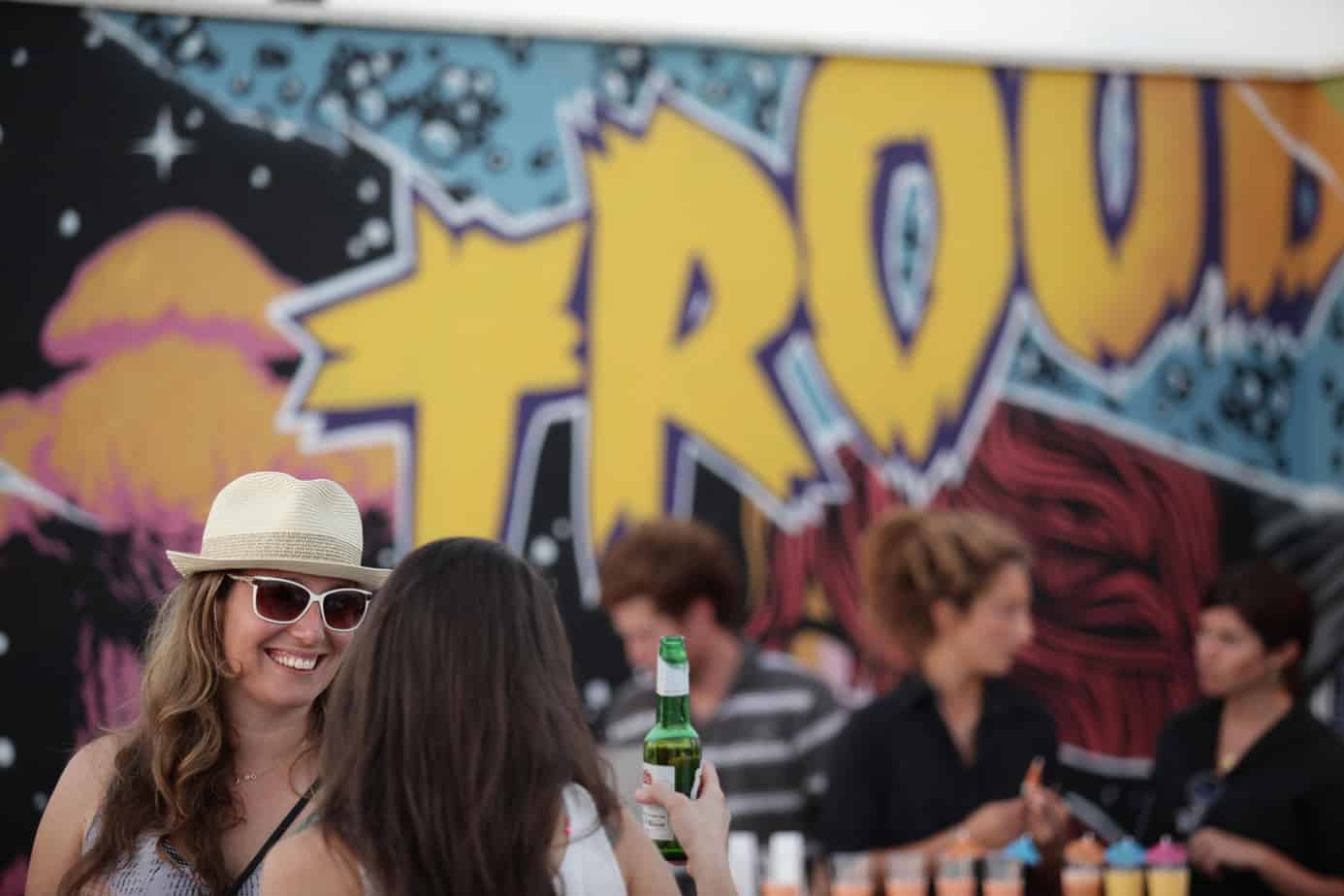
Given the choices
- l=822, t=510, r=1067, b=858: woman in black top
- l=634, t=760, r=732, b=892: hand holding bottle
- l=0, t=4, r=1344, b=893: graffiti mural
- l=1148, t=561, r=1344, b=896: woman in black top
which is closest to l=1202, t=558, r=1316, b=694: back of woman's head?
l=1148, t=561, r=1344, b=896: woman in black top

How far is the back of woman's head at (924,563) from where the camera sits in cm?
500

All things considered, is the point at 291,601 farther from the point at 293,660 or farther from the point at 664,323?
the point at 664,323

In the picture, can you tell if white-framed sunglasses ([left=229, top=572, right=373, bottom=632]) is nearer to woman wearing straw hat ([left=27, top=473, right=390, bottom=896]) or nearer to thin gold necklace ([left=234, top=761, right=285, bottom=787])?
woman wearing straw hat ([left=27, top=473, right=390, bottom=896])

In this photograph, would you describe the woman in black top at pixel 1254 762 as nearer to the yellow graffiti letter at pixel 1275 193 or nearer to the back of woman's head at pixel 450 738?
the yellow graffiti letter at pixel 1275 193

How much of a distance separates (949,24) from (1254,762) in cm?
269

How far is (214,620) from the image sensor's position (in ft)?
9.00

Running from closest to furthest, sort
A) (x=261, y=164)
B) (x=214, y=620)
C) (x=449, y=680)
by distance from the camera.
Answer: (x=449, y=680) → (x=214, y=620) → (x=261, y=164)

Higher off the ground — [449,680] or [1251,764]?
[449,680]

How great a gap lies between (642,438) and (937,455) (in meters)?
1.05

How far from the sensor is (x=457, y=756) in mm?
2000

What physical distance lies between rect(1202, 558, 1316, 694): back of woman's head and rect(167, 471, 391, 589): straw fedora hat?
2996 millimetres

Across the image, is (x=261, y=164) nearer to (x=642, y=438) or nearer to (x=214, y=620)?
(x=642, y=438)

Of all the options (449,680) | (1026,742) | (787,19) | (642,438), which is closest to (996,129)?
(787,19)

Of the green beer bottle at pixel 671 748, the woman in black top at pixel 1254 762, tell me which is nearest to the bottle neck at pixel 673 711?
the green beer bottle at pixel 671 748
